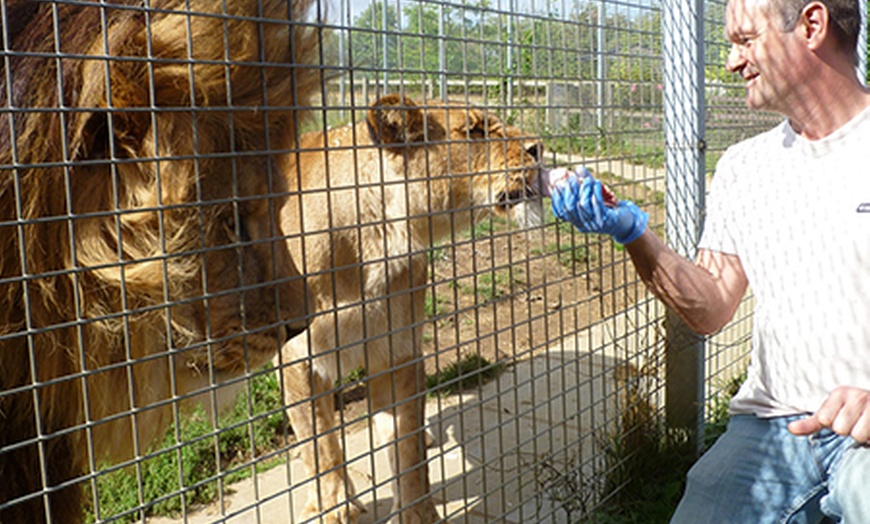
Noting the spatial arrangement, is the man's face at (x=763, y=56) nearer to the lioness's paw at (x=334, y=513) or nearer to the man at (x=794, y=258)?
the man at (x=794, y=258)

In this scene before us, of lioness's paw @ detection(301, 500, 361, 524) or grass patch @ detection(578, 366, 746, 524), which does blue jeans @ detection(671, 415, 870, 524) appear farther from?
lioness's paw @ detection(301, 500, 361, 524)

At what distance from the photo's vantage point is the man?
7.32ft

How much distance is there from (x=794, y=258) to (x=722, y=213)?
13.1 inches

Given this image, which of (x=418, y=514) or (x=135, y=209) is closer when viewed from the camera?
(x=135, y=209)

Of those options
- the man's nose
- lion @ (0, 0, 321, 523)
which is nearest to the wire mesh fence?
lion @ (0, 0, 321, 523)

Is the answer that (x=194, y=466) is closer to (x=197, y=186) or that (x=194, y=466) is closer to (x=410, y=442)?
(x=410, y=442)

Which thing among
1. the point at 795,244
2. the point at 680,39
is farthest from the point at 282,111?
the point at 680,39

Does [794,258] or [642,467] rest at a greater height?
[794,258]

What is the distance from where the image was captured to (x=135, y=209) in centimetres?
155

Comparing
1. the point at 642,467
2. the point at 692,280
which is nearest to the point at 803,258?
the point at 692,280

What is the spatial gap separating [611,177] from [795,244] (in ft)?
4.22

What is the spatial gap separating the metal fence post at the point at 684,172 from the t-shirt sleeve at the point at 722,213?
969 millimetres

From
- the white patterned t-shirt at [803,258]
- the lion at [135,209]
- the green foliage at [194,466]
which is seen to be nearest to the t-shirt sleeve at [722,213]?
the white patterned t-shirt at [803,258]

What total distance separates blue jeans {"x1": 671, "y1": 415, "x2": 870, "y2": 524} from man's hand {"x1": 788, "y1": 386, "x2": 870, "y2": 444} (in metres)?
0.38
